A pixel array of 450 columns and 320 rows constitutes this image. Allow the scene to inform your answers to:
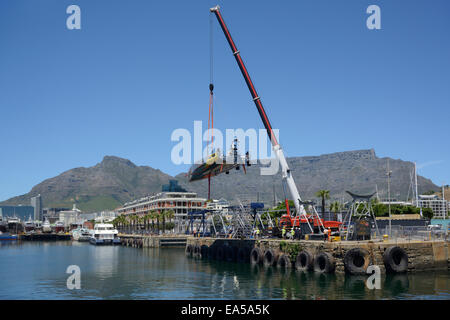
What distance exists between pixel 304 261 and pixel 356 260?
633 cm

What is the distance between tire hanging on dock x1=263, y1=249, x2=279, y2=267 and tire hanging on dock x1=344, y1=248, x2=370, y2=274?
12224mm

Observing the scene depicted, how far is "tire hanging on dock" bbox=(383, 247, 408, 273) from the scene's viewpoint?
41031 mm

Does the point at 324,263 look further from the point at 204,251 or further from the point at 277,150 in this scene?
the point at 204,251

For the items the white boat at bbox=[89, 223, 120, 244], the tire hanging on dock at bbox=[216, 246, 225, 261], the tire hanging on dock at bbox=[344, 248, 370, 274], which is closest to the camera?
the tire hanging on dock at bbox=[344, 248, 370, 274]

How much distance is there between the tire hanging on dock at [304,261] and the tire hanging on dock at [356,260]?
470cm

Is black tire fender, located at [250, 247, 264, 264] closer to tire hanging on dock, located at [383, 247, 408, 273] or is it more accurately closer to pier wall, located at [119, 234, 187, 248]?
tire hanging on dock, located at [383, 247, 408, 273]

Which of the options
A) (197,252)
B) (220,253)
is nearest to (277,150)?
(220,253)

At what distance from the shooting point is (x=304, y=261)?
4575 centimetres

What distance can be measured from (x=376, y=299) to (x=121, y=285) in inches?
901

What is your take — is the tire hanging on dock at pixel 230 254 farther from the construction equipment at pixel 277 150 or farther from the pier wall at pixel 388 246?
the pier wall at pixel 388 246

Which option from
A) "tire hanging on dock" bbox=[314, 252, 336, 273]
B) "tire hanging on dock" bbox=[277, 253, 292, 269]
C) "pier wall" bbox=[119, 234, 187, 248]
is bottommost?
"pier wall" bbox=[119, 234, 187, 248]

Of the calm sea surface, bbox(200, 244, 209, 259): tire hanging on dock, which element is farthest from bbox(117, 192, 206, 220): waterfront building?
the calm sea surface
